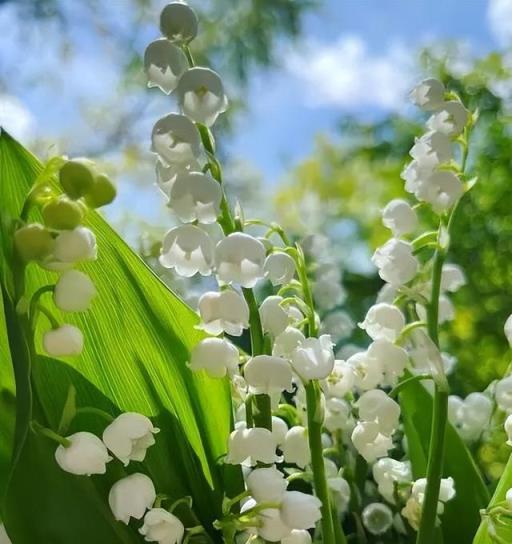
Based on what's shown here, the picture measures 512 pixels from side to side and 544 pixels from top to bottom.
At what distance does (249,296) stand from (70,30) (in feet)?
5.02

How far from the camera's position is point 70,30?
69.4 inches

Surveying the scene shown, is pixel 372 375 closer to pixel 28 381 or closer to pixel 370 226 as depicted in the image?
pixel 28 381

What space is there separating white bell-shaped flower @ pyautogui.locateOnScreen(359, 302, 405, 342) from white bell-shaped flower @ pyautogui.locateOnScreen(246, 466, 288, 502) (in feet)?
0.28

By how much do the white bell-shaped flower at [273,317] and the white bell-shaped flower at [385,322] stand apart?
46 millimetres

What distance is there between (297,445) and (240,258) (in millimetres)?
94

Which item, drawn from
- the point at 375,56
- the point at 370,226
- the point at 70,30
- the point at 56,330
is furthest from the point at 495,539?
the point at 375,56

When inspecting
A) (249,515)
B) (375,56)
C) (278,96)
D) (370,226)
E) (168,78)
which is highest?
(375,56)

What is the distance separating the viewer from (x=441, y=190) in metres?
0.36

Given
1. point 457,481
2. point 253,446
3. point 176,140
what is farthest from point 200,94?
point 457,481

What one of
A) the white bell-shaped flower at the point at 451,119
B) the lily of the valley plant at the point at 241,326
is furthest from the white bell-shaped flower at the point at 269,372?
the white bell-shaped flower at the point at 451,119

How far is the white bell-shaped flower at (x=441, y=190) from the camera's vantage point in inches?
13.9

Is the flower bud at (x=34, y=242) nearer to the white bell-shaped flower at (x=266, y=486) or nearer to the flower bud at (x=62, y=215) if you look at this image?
the flower bud at (x=62, y=215)

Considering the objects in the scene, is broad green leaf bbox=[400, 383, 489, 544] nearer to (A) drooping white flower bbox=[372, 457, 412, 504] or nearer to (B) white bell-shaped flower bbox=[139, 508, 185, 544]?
(A) drooping white flower bbox=[372, 457, 412, 504]

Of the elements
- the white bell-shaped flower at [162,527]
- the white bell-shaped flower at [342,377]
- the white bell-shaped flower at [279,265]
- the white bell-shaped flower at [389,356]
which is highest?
the white bell-shaped flower at [279,265]
